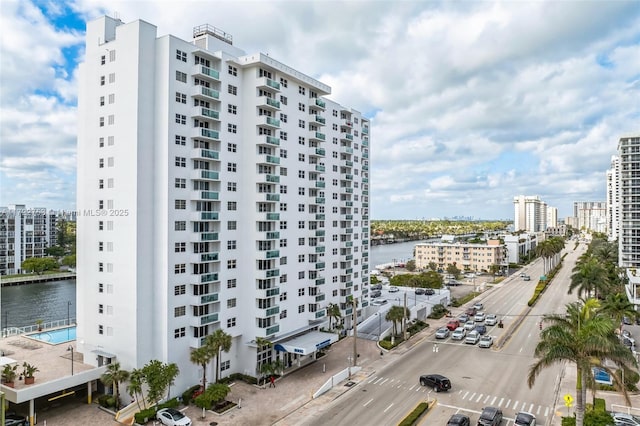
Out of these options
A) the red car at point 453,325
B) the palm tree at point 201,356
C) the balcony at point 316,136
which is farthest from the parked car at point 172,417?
the red car at point 453,325

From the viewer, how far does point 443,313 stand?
7881 centimetres

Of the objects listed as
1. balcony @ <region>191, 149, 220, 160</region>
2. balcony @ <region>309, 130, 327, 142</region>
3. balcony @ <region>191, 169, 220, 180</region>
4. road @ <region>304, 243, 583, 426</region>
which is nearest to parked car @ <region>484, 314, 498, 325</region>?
road @ <region>304, 243, 583, 426</region>

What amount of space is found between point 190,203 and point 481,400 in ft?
110

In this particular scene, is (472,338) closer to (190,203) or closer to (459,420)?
(459,420)

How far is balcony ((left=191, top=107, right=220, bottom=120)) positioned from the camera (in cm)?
4278

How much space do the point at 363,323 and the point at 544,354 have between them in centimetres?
4163

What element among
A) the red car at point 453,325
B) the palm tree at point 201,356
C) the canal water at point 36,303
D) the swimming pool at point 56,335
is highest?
the palm tree at point 201,356

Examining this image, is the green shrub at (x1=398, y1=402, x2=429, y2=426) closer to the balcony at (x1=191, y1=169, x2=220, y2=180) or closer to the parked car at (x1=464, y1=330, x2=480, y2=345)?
the parked car at (x1=464, y1=330, x2=480, y2=345)

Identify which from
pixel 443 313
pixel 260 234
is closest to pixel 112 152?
pixel 260 234

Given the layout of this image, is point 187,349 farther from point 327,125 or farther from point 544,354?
point 327,125

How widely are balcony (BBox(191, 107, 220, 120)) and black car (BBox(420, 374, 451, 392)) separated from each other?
113 feet

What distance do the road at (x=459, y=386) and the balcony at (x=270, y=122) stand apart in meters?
29.7

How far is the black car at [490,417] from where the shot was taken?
33.8 metres

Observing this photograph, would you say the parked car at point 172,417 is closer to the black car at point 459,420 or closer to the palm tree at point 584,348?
the black car at point 459,420
